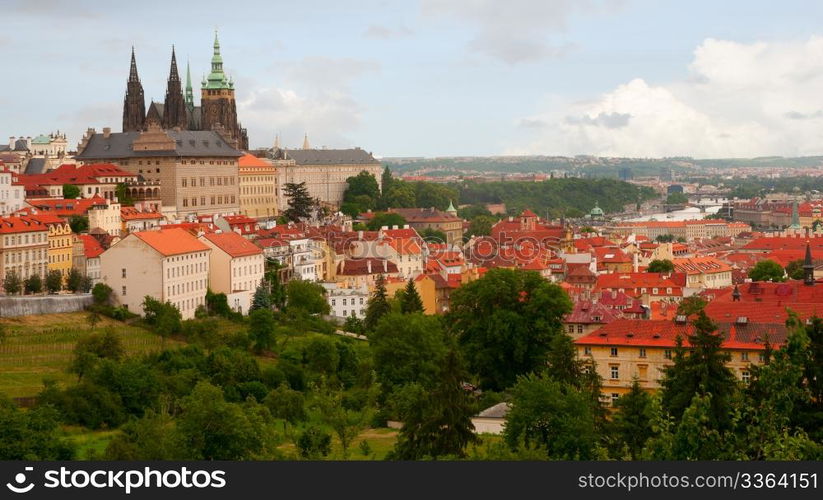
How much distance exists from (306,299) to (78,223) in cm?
1440

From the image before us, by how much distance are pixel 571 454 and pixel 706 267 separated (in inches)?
2835

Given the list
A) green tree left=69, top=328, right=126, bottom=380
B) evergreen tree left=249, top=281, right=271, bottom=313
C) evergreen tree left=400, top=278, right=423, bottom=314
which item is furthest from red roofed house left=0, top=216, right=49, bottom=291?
evergreen tree left=400, top=278, right=423, bottom=314

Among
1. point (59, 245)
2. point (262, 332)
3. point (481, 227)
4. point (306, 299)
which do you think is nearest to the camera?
point (262, 332)

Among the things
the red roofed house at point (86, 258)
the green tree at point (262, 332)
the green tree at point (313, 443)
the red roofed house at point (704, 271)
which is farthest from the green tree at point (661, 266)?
the green tree at point (313, 443)

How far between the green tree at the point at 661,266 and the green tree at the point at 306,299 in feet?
103

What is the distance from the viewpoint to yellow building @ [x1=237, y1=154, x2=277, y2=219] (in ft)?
409

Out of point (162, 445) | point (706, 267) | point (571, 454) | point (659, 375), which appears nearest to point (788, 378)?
point (571, 454)

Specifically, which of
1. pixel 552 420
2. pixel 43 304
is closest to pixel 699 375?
pixel 552 420

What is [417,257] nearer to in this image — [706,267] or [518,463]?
[706,267]

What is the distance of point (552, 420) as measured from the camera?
38312 millimetres

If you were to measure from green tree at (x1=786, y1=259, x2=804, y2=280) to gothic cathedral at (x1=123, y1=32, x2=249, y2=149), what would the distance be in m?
47.0

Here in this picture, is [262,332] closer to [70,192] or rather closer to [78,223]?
[78,223]

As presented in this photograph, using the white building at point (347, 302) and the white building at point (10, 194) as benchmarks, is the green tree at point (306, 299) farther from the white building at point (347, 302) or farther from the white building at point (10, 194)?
the white building at point (10, 194)

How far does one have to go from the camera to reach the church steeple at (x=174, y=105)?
13375cm
